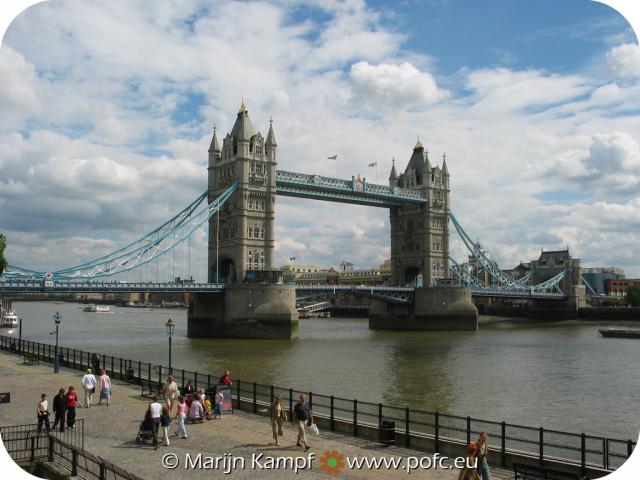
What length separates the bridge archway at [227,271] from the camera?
84125 mm

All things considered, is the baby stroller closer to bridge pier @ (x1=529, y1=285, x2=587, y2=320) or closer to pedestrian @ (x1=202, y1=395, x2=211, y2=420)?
pedestrian @ (x1=202, y1=395, x2=211, y2=420)

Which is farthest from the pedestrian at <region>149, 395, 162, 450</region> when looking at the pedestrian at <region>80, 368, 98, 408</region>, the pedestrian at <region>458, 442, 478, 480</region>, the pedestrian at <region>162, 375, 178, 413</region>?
the pedestrian at <region>458, 442, 478, 480</region>

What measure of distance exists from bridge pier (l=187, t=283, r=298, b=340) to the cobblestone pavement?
4625 centimetres

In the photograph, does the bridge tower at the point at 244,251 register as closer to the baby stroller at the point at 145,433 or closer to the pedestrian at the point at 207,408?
the pedestrian at the point at 207,408

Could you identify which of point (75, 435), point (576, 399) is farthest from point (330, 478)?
point (576, 399)

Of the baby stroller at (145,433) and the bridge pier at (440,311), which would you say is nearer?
the baby stroller at (145,433)

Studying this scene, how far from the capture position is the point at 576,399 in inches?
1345

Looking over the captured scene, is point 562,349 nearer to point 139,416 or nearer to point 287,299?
point 287,299

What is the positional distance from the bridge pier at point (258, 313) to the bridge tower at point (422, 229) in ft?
130

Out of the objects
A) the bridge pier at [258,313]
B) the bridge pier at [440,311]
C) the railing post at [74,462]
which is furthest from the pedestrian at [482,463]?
the bridge pier at [440,311]

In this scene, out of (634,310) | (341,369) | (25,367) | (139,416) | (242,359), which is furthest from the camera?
(634,310)

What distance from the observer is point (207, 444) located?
1828cm

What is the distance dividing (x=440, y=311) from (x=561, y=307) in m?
52.4

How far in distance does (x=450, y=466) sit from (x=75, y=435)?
10373mm
